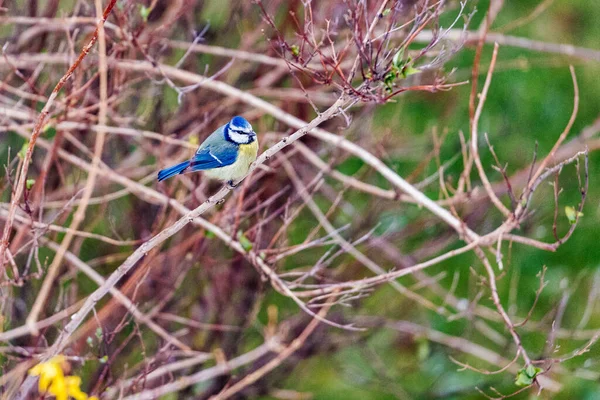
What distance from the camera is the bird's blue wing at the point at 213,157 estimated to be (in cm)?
312

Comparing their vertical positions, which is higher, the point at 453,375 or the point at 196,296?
the point at 196,296

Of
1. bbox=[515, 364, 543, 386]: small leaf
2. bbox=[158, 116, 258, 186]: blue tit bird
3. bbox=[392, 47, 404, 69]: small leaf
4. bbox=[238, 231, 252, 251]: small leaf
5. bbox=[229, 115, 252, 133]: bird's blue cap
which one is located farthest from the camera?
bbox=[238, 231, 252, 251]: small leaf

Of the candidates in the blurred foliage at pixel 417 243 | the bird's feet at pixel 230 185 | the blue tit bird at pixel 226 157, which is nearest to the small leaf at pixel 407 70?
the bird's feet at pixel 230 185

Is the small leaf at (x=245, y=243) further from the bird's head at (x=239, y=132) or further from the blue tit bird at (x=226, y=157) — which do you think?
the bird's head at (x=239, y=132)

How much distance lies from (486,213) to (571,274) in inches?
51.1

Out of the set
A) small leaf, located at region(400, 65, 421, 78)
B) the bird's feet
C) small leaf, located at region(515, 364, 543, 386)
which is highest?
small leaf, located at region(400, 65, 421, 78)

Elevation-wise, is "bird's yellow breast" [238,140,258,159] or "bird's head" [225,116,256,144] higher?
"bird's head" [225,116,256,144]

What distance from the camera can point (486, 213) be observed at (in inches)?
210

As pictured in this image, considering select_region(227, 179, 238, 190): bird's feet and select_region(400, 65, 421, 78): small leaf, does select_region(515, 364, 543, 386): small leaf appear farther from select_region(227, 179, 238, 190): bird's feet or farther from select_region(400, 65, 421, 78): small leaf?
select_region(227, 179, 238, 190): bird's feet

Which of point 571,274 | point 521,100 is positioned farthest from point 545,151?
point 571,274

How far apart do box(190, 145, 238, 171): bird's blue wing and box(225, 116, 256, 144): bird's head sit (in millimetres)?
61

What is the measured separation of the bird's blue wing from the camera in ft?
10.2

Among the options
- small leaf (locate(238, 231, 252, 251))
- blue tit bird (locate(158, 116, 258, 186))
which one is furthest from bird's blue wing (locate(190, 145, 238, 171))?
small leaf (locate(238, 231, 252, 251))

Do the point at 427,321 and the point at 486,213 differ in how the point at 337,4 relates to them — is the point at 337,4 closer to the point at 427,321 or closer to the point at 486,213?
the point at 486,213
